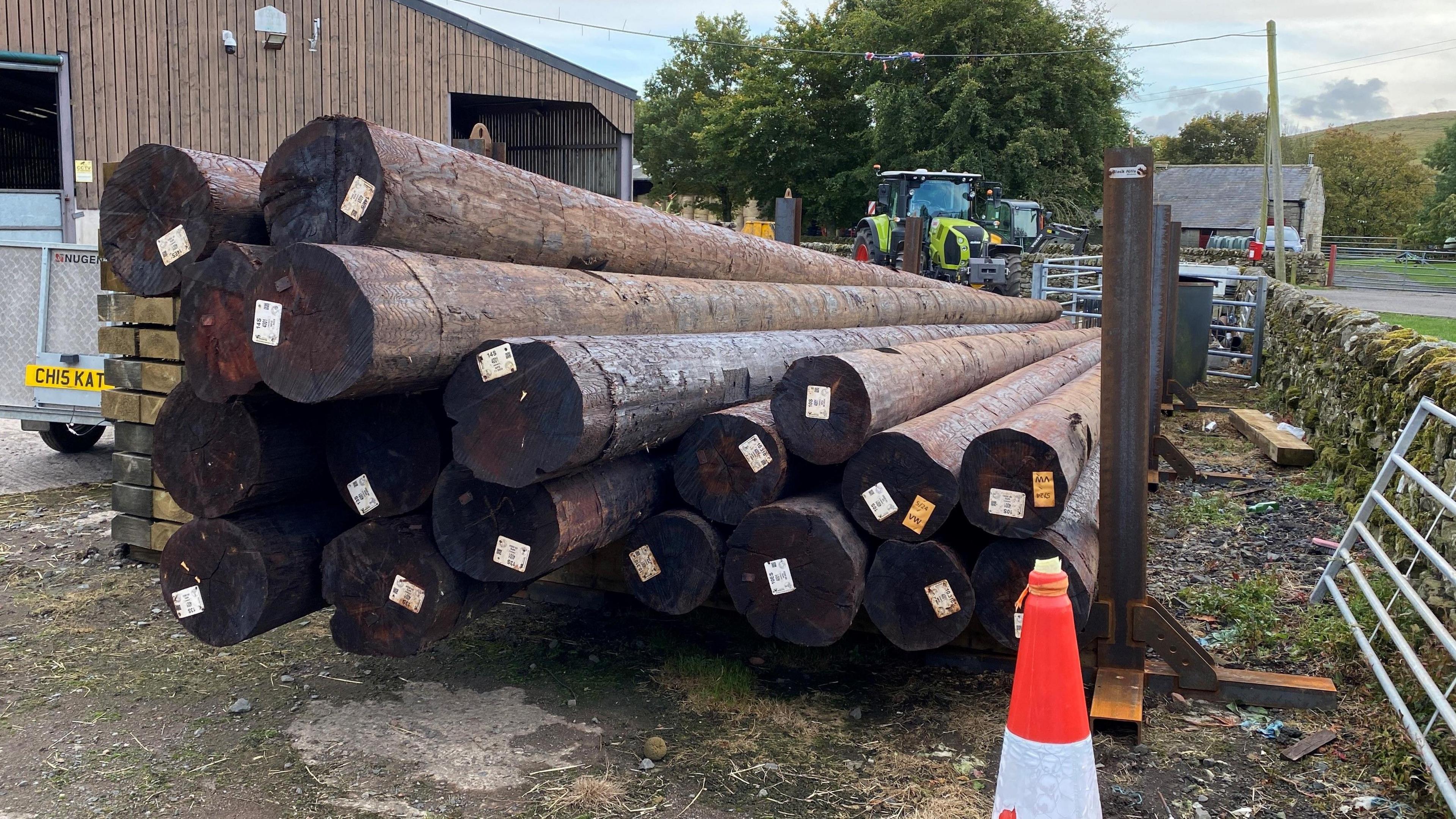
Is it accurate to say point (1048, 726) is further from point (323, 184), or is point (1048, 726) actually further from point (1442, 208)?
point (1442, 208)

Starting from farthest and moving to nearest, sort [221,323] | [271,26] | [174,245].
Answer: [271,26]
[174,245]
[221,323]

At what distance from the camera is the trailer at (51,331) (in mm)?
7215

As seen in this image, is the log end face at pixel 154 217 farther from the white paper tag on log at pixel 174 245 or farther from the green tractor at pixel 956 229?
the green tractor at pixel 956 229

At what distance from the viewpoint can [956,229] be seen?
18.2m

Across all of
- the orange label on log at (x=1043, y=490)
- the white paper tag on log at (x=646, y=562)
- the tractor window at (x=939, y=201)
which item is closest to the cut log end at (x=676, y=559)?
the white paper tag on log at (x=646, y=562)

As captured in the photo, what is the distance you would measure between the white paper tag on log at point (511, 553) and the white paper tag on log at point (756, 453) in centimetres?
91

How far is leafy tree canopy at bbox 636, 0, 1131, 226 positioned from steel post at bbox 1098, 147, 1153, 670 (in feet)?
107

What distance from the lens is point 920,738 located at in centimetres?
389

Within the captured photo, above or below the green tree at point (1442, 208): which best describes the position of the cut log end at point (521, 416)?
below

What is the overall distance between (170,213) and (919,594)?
318 cm

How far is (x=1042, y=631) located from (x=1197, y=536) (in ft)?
15.8

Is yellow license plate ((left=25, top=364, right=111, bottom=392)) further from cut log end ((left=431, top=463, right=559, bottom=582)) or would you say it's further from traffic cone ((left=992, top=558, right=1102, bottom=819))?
traffic cone ((left=992, top=558, right=1102, bottom=819))

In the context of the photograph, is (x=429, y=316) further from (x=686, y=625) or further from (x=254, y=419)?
(x=686, y=625)

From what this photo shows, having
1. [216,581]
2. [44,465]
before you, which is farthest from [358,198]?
[44,465]
